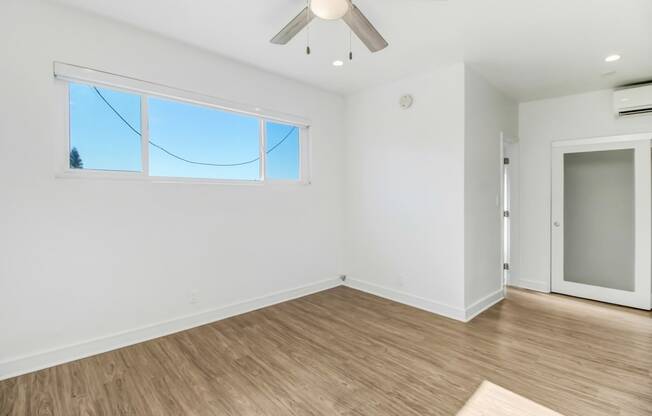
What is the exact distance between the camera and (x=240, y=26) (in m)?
2.56

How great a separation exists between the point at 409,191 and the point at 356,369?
216 centimetres

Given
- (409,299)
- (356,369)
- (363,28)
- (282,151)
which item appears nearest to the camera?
(363,28)

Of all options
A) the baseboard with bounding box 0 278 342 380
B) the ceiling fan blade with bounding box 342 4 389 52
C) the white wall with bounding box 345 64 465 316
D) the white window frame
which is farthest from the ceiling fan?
the baseboard with bounding box 0 278 342 380

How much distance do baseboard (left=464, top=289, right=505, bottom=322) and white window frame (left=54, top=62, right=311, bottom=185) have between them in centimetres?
259

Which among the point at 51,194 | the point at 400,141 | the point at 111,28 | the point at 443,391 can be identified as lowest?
the point at 443,391

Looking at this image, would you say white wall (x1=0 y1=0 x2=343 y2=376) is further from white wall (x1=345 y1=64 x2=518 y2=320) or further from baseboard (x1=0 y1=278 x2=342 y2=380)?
white wall (x1=345 y1=64 x2=518 y2=320)

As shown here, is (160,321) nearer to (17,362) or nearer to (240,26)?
(17,362)

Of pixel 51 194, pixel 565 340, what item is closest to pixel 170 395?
pixel 51 194

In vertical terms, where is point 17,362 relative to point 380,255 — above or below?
below

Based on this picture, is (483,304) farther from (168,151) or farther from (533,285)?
(168,151)

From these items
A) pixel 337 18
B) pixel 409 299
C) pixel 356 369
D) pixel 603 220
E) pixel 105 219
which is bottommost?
pixel 356 369

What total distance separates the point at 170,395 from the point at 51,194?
5.77 feet

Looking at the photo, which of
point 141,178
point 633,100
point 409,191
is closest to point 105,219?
point 141,178

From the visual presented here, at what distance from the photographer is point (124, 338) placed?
2592 millimetres
